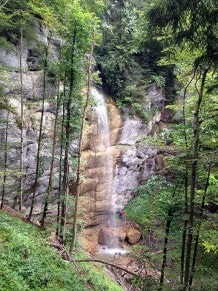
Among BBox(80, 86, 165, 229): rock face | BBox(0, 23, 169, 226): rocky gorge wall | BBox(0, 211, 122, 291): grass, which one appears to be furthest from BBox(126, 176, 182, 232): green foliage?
BBox(80, 86, 165, 229): rock face

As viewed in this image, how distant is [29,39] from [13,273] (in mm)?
13582

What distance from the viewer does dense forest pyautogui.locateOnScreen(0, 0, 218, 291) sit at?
23.8 feet

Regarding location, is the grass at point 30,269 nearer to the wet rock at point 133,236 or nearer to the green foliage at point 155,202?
the green foliage at point 155,202

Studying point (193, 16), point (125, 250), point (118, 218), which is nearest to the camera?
point (193, 16)

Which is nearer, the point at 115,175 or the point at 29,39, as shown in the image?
the point at 29,39

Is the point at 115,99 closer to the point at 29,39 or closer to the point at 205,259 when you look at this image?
the point at 29,39

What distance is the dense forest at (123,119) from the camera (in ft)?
23.8

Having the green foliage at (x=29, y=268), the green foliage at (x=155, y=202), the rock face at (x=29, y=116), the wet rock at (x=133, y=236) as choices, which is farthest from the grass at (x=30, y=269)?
the wet rock at (x=133, y=236)

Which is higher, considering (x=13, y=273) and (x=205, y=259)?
(x=13, y=273)

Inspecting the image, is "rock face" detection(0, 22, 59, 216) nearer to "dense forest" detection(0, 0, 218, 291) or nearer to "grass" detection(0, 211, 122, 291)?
"dense forest" detection(0, 0, 218, 291)

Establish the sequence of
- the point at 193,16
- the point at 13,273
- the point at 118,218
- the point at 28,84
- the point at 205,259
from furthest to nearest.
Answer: the point at 118,218, the point at 28,84, the point at 205,259, the point at 13,273, the point at 193,16

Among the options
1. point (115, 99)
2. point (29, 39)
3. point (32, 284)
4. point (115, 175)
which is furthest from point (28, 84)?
point (32, 284)

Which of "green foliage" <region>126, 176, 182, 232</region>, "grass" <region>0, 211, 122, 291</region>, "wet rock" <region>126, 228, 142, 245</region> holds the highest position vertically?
"green foliage" <region>126, 176, 182, 232</region>

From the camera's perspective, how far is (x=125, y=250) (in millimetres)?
22391
